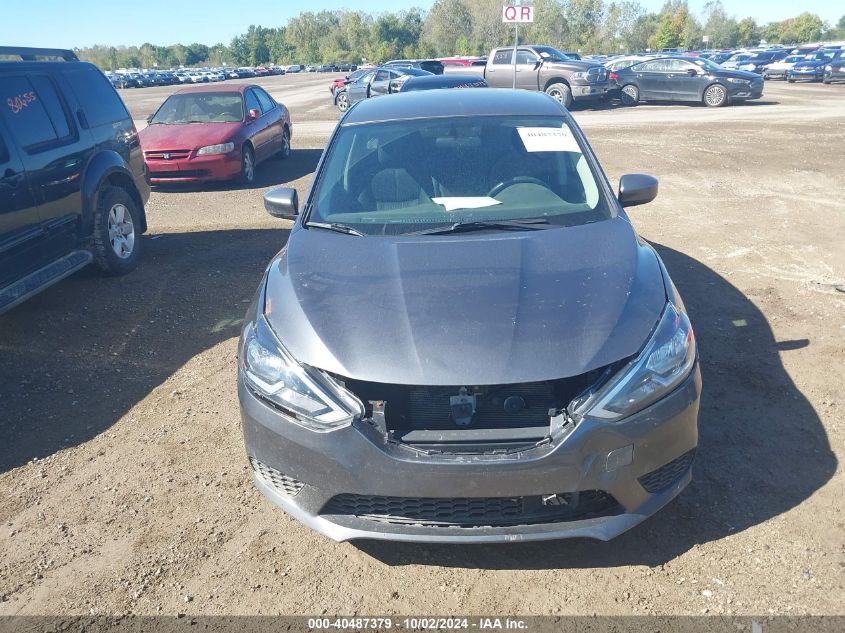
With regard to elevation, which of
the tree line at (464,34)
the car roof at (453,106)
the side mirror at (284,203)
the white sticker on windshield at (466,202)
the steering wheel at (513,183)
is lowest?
the tree line at (464,34)

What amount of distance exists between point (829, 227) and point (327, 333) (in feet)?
22.4

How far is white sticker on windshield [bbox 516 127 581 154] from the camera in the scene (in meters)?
3.97

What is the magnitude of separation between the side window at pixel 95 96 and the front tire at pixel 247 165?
12.6 ft

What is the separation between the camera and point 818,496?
10.2ft

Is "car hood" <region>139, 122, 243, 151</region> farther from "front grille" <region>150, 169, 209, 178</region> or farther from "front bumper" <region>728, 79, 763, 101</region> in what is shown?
"front bumper" <region>728, 79, 763, 101</region>

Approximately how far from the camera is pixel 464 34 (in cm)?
10244

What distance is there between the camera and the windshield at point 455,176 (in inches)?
142

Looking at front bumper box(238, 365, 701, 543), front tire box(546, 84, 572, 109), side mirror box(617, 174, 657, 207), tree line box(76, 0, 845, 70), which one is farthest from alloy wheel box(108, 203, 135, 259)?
tree line box(76, 0, 845, 70)

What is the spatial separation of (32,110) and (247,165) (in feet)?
18.0

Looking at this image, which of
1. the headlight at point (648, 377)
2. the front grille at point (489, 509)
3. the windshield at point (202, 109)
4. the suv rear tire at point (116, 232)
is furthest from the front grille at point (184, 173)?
the headlight at point (648, 377)

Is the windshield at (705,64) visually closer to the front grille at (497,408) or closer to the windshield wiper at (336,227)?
the windshield wiper at (336,227)

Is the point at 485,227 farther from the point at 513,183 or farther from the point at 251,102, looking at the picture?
the point at 251,102

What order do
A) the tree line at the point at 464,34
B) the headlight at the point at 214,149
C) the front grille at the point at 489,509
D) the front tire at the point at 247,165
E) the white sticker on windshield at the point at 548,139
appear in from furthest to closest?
the tree line at the point at 464,34 < the front tire at the point at 247,165 < the headlight at the point at 214,149 < the white sticker on windshield at the point at 548,139 < the front grille at the point at 489,509

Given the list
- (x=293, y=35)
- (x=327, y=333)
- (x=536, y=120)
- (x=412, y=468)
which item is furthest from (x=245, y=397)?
(x=293, y=35)
